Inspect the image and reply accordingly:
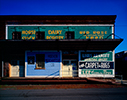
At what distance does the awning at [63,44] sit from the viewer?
865 centimetres

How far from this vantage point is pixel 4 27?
35.0 feet

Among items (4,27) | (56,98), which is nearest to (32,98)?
(56,98)

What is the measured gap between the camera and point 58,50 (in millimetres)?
10172

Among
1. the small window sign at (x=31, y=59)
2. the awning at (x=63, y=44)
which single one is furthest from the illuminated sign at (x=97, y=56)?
the small window sign at (x=31, y=59)

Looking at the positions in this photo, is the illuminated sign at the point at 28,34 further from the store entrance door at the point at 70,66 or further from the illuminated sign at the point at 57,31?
the store entrance door at the point at 70,66

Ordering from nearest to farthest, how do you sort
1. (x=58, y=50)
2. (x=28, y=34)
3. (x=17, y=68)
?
(x=58, y=50) < (x=17, y=68) < (x=28, y=34)

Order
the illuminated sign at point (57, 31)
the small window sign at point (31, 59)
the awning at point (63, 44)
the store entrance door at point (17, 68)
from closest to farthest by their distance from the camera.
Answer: the awning at point (63, 44)
the small window sign at point (31, 59)
the store entrance door at point (17, 68)
the illuminated sign at point (57, 31)

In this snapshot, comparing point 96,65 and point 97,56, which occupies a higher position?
point 97,56

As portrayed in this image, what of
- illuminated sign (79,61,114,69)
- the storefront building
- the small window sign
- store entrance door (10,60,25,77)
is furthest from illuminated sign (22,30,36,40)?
illuminated sign (79,61,114,69)

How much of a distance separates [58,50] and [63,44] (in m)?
1.31

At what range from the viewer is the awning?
8.65 meters

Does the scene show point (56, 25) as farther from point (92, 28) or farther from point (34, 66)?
point (34, 66)

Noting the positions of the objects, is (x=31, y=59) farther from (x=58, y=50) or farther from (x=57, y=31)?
(x=57, y=31)

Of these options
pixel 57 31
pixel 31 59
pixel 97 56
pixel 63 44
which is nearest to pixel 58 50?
pixel 63 44
